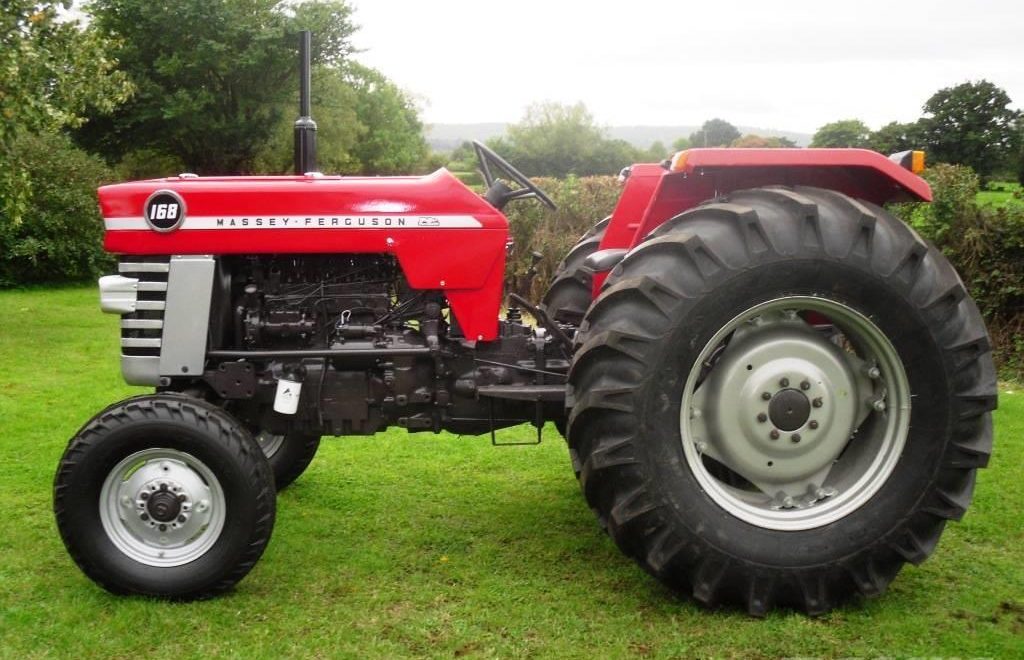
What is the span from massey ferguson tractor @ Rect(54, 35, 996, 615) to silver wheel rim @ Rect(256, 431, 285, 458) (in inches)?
27.4

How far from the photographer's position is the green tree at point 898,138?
34.6ft

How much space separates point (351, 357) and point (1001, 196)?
696cm

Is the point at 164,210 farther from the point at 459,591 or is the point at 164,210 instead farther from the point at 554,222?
the point at 554,222

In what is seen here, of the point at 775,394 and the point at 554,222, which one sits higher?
the point at 775,394

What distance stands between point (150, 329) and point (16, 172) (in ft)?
21.4

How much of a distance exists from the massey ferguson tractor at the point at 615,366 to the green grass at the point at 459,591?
17 centimetres

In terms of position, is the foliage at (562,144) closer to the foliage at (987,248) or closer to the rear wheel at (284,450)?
the foliage at (987,248)

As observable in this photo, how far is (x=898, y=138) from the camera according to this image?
10.8 m

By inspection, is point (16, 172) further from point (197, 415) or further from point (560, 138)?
point (560, 138)

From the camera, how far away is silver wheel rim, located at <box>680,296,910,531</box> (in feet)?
10.9

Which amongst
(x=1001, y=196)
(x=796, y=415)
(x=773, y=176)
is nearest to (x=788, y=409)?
(x=796, y=415)

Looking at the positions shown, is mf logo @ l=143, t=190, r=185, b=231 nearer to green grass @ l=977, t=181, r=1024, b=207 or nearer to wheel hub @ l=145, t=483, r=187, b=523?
wheel hub @ l=145, t=483, r=187, b=523

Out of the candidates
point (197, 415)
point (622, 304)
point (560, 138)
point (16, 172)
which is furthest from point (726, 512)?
point (560, 138)

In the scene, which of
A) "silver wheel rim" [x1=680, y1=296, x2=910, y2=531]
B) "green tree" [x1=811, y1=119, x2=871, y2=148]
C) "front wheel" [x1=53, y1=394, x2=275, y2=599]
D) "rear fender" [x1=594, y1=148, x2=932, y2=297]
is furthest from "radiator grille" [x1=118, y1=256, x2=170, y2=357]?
"green tree" [x1=811, y1=119, x2=871, y2=148]
